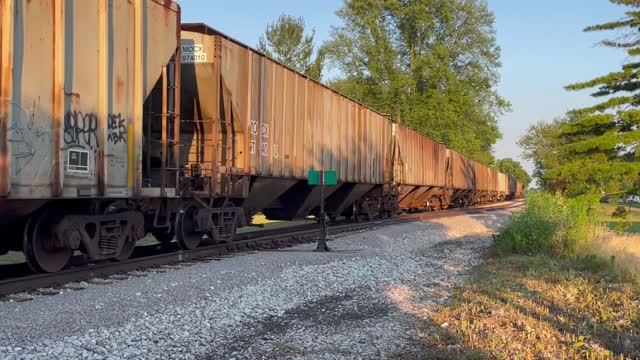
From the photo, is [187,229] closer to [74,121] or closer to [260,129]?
[260,129]

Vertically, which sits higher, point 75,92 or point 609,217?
point 75,92

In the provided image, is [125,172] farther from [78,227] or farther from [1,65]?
[1,65]

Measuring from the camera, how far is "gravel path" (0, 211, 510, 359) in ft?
15.3

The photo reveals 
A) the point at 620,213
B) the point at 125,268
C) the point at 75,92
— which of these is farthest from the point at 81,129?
the point at 620,213

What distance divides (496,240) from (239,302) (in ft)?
25.7

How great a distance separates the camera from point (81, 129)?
7.06m

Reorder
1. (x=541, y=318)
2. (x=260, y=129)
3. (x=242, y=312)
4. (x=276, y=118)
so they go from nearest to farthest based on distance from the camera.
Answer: (x=541, y=318) → (x=242, y=312) → (x=260, y=129) → (x=276, y=118)

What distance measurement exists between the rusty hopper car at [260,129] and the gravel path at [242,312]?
2.26 meters

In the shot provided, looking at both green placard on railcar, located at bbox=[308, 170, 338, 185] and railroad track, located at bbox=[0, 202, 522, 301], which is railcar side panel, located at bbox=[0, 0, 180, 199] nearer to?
railroad track, located at bbox=[0, 202, 522, 301]

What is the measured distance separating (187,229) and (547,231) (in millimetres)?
7506

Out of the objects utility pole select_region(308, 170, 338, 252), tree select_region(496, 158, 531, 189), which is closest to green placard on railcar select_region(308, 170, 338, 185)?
utility pole select_region(308, 170, 338, 252)

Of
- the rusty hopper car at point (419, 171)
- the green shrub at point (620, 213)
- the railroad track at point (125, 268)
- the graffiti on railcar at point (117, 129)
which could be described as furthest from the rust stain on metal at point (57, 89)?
the rusty hopper car at point (419, 171)

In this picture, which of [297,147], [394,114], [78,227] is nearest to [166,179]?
[78,227]

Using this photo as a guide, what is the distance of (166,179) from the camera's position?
29.9 ft
